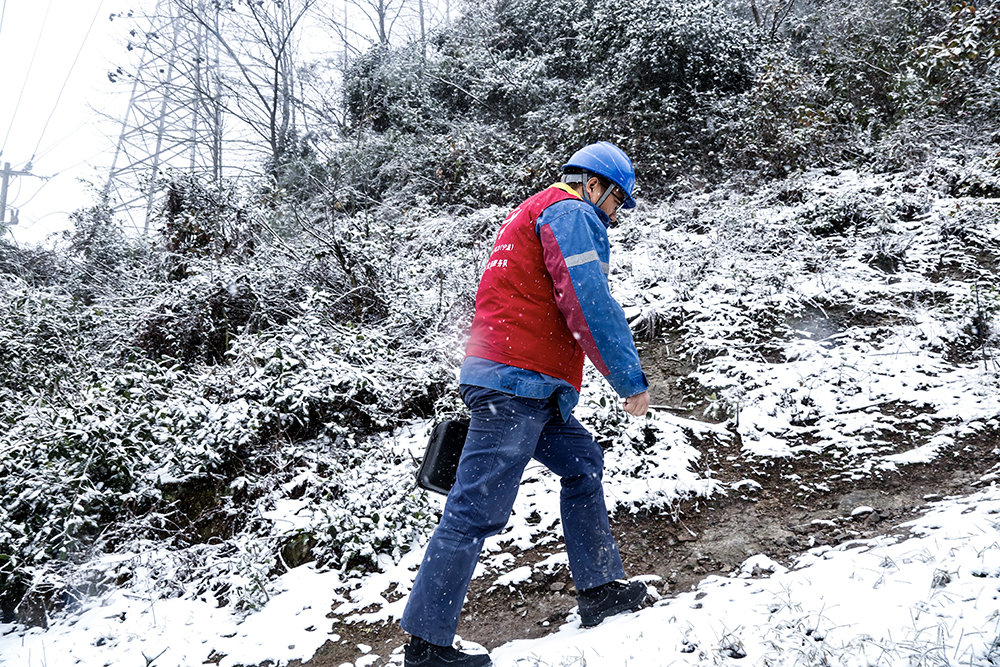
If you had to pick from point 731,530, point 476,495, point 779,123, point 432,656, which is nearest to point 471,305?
point 731,530

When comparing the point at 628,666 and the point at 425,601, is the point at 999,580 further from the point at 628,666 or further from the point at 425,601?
the point at 425,601

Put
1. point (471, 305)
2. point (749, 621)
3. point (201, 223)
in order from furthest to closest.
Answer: point (201, 223) < point (471, 305) < point (749, 621)

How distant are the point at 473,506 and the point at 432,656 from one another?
1.89ft

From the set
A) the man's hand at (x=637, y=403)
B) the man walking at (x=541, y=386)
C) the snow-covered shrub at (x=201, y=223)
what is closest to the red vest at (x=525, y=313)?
the man walking at (x=541, y=386)

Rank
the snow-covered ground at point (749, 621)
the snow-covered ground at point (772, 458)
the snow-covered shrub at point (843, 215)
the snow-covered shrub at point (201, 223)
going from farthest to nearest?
1. the snow-covered shrub at point (201, 223)
2. the snow-covered shrub at point (843, 215)
3. the snow-covered ground at point (772, 458)
4. the snow-covered ground at point (749, 621)

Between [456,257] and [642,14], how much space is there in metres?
5.67

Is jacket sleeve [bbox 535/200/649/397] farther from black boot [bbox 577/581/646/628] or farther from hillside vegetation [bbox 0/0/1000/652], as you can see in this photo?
hillside vegetation [bbox 0/0/1000/652]

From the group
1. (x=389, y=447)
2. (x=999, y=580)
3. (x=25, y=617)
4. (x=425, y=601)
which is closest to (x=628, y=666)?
(x=425, y=601)

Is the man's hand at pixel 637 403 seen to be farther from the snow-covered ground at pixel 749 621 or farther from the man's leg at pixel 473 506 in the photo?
the snow-covered ground at pixel 749 621

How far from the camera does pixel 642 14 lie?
9.58 m

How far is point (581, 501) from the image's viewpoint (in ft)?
8.52

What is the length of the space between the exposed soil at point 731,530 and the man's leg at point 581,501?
1.80 feet

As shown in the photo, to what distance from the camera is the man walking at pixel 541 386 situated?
86.5 inches

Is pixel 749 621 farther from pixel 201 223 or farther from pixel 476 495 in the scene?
pixel 201 223
